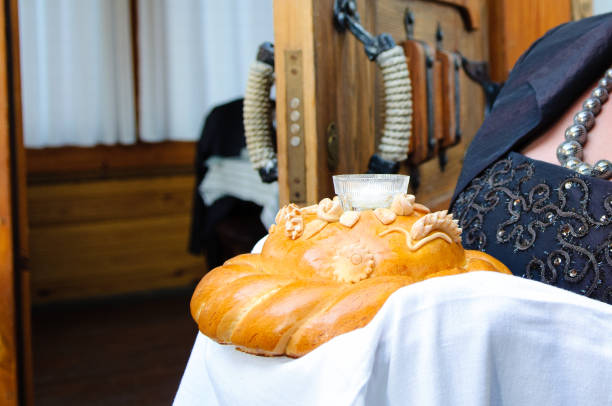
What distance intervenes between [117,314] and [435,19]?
6.21ft

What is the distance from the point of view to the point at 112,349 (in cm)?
216

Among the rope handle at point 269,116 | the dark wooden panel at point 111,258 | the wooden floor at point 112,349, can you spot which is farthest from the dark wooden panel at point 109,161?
the rope handle at point 269,116

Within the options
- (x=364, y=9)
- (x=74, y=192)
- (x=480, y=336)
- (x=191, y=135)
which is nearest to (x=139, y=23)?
(x=191, y=135)

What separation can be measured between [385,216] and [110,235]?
7.99 feet

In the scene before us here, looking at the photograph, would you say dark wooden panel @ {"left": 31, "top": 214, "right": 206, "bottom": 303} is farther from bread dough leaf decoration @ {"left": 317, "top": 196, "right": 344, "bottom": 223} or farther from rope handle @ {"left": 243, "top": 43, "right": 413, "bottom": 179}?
bread dough leaf decoration @ {"left": 317, "top": 196, "right": 344, "bottom": 223}

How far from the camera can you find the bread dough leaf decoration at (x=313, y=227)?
0.55 m

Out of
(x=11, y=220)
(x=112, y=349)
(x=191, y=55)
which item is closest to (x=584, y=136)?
(x=11, y=220)

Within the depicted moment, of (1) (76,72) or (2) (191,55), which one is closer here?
(1) (76,72)

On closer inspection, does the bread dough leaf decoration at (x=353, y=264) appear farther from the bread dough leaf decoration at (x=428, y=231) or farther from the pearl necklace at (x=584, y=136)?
the pearl necklace at (x=584, y=136)

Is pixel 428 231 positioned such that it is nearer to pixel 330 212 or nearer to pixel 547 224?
pixel 330 212

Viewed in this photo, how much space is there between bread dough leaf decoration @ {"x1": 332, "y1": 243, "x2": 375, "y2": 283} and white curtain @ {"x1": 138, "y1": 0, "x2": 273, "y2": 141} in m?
2.31

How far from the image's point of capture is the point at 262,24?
2.66 metres

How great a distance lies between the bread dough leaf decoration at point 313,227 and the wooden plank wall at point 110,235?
236 cm

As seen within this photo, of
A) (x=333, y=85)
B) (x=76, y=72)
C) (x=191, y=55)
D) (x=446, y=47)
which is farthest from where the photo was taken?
(x=191, y=55)
